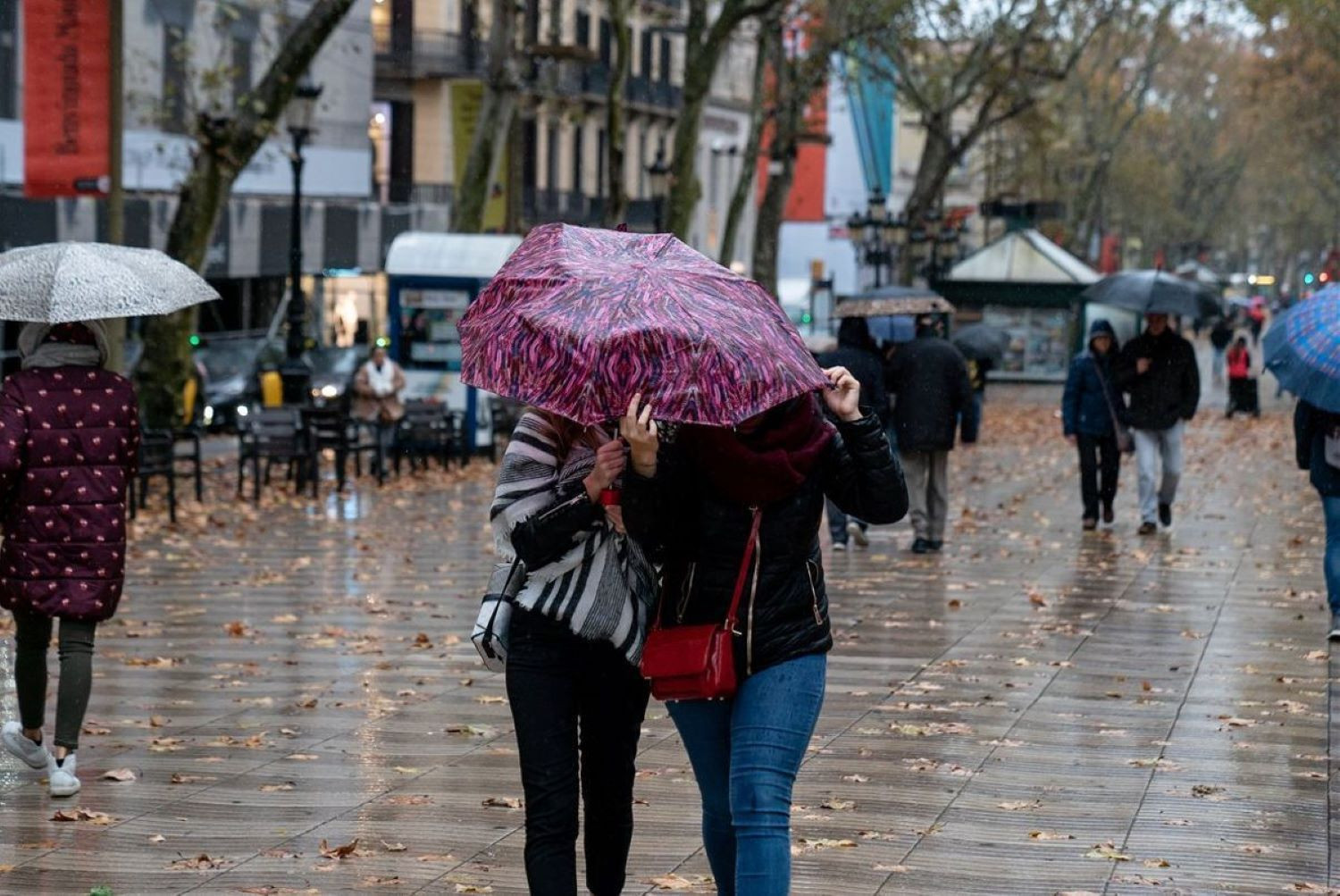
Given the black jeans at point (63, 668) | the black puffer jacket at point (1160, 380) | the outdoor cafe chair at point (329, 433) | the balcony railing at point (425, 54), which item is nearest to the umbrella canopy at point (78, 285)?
the black jeans at point (63, 668)

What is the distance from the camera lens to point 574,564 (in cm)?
490

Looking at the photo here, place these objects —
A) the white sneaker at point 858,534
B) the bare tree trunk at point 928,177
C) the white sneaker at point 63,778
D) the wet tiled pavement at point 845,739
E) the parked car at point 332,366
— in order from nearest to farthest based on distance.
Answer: the wet tiled pavement at point 845,739 < the white sneaker at point 63,778 < the white sneaker at point 858,534 < the parked car at point 332,366 < the bare tree trunk at point 928,177

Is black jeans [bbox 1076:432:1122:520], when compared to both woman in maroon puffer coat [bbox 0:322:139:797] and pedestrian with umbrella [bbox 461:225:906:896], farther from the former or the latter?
pedestrian with umbrella [bbox 461:225:906:896]

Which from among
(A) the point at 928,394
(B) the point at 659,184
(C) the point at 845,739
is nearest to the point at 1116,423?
(A) the point at 928,394

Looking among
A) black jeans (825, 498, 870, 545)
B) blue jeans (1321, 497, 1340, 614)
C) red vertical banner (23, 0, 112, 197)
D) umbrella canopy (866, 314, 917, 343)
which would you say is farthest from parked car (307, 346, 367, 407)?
blue jeans (1321, 497, 1340, 614)

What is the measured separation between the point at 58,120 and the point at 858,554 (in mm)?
6952

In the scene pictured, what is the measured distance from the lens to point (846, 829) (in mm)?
6781

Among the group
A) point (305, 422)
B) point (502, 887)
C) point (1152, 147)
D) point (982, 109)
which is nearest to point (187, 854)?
point (502, 887)

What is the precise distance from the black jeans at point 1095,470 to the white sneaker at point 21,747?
1079 cm

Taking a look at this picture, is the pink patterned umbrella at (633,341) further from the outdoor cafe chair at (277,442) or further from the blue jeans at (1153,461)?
the outdoor cafe chair at (277,442)

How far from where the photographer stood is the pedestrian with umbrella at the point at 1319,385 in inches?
394

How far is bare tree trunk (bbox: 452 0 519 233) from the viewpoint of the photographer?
1190 inches

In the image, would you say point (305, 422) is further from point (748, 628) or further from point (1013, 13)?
point (1013, 13)

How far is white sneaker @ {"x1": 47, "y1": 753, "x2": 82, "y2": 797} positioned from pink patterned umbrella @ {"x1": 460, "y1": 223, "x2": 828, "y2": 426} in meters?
3.11
